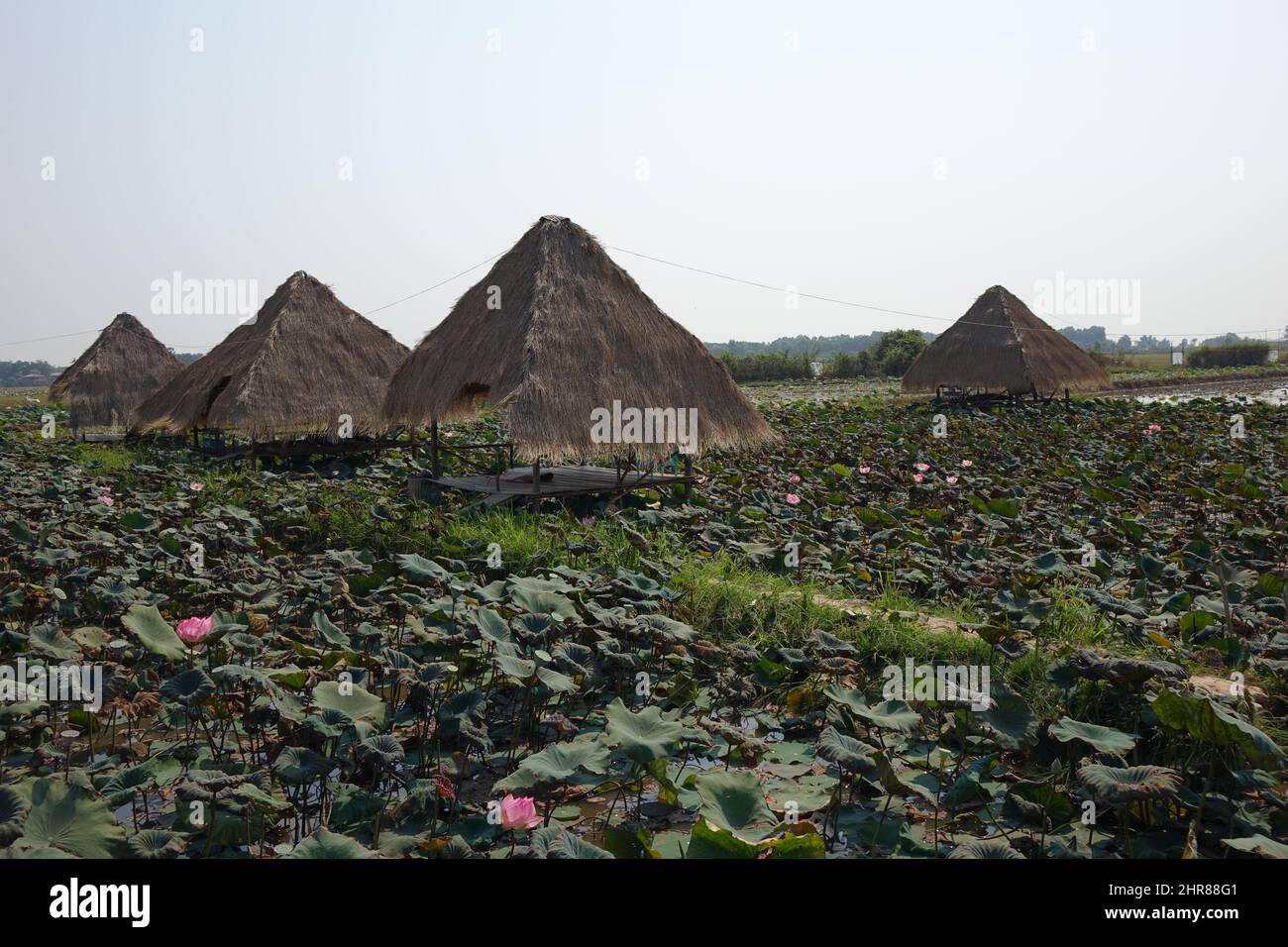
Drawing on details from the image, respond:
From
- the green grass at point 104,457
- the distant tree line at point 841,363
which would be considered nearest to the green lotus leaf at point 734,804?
the green grass at point 104,457

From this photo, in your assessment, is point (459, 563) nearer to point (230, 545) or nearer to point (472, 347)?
point (230, 545)

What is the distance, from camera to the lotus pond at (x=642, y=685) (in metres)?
2.70

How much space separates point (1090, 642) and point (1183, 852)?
6.46ft

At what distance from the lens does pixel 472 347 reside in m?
8.73

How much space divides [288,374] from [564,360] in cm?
567

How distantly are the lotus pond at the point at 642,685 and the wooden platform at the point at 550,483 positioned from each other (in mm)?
896

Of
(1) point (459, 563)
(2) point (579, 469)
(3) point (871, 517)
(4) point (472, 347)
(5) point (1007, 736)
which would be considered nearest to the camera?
(5) point (1007, 736)

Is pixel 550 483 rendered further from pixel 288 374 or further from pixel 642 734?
pixel 642 734

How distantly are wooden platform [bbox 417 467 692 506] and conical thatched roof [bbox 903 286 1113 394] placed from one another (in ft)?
39.3

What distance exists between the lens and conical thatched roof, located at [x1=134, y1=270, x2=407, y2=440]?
1167 cm

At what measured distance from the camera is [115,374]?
17.4 m

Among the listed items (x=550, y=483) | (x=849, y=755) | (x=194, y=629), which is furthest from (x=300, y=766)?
(x=550, y=483)

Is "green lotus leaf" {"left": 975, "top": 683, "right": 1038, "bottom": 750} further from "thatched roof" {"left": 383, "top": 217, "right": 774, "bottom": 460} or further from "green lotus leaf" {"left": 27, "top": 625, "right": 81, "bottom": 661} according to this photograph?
"thatched roof" {"left": 383, "top": 217, "right": 774, "bottom": 460}
